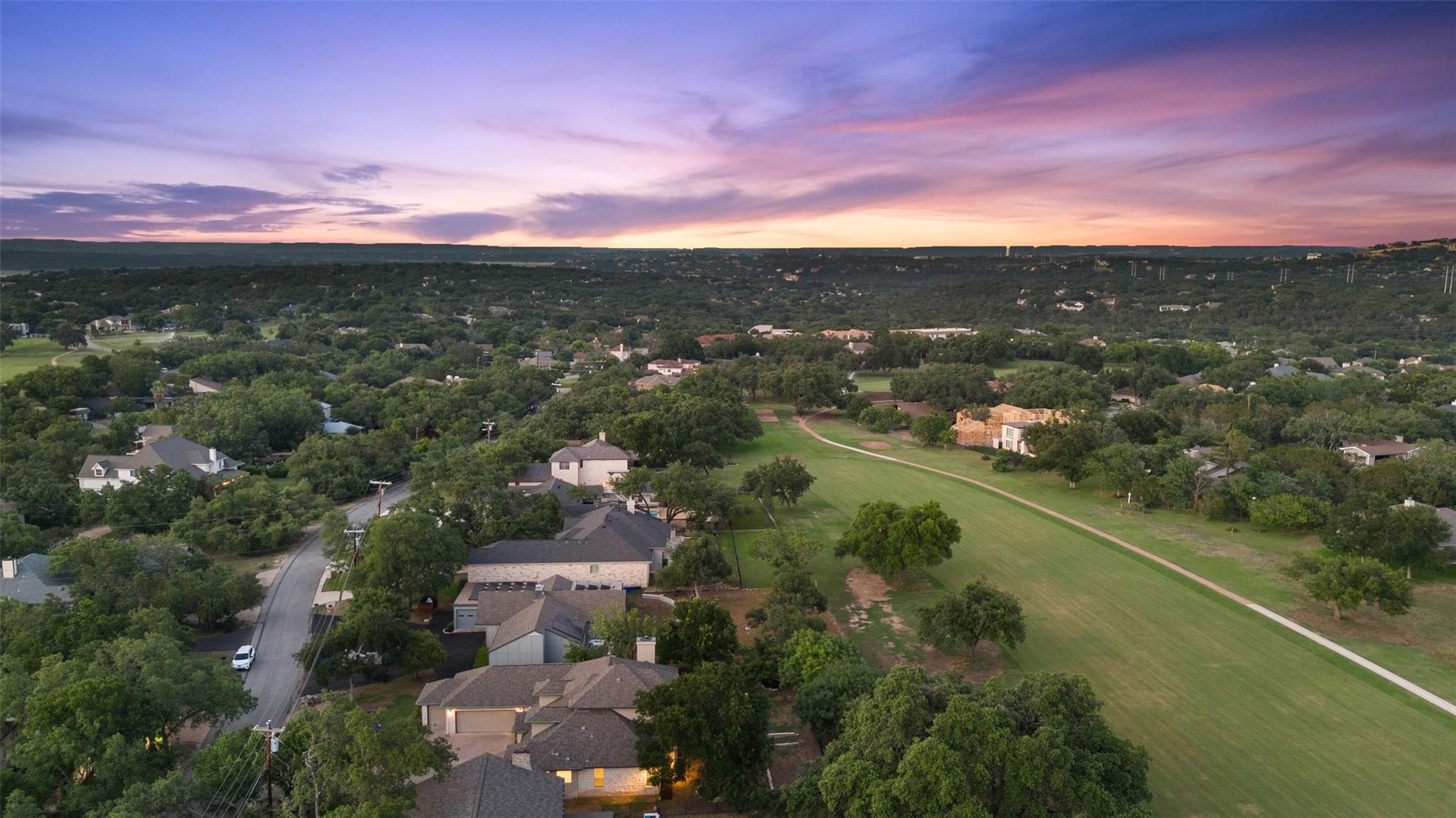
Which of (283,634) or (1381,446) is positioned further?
(1381,446)

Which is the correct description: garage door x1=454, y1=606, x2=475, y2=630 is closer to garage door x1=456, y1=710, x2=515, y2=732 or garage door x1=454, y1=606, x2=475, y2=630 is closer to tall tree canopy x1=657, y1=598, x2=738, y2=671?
A: garage door x1=456, y1=710, x2=515, y2=732

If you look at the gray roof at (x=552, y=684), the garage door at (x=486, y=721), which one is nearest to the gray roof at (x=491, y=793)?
the gray roof at (x=552, y=684)

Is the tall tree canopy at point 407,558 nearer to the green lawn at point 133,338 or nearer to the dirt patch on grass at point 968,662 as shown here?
the dirt patch on grass at point 968,662

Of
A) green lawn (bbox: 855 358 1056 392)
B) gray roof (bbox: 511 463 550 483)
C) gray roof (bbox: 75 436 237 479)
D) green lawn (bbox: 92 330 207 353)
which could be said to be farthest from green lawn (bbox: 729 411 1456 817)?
green lawn (bbox: 92 330 207 353)

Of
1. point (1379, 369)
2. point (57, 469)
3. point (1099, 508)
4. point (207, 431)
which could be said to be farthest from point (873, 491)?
point (1379, 369)

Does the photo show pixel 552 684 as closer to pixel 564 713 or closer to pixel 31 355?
pixel 564 713

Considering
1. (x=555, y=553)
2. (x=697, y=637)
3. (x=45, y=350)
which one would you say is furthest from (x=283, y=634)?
(x=45, y=350)
